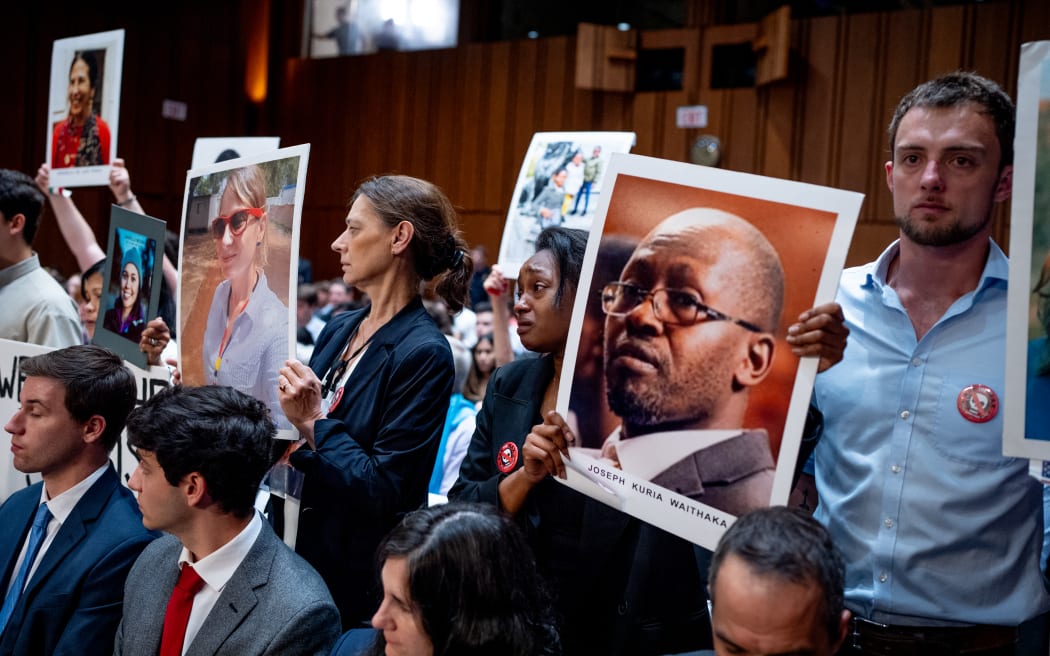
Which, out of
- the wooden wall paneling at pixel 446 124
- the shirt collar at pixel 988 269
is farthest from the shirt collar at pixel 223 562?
the wooden wall paneling at pixel 446 124

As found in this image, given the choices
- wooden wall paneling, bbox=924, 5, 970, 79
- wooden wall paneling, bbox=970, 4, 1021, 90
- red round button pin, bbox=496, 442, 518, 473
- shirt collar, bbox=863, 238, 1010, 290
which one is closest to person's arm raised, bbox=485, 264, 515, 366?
red round button pin, bbox=496, 442, 518, 473

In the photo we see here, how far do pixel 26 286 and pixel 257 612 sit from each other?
72.3 inches

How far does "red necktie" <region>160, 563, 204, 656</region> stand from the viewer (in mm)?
2021

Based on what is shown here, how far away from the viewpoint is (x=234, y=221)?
2406 mm

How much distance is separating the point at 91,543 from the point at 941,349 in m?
1.82

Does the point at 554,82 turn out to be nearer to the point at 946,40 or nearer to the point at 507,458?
the point at 946,40

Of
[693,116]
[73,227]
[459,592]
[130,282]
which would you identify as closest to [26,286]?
[73,227]

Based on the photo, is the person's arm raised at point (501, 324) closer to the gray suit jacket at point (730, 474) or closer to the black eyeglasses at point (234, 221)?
the black eyeglasses at point (234, 221)

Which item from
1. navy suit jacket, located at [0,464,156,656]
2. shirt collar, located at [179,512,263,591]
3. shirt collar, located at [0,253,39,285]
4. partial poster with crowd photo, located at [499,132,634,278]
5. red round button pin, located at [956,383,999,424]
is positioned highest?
partial poster with crowd photo, located at [499,132,634,278]

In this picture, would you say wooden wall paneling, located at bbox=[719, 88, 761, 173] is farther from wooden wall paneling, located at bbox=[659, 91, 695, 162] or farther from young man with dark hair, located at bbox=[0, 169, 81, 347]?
young man with dark hair, located at bbox=[0, 169, 81, 347]

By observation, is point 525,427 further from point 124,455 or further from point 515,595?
point 124,455

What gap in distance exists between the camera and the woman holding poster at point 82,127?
361cm

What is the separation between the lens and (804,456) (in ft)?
5.49

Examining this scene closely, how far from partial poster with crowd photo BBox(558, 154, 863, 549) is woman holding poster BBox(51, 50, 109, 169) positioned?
2495mm
